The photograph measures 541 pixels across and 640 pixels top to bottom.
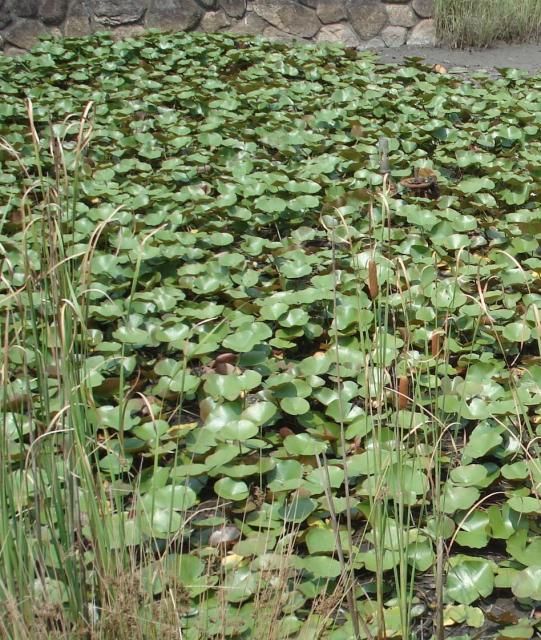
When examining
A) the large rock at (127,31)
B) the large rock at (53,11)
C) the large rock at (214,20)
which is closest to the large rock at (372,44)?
the large rock at (214,20)

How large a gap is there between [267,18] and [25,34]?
1.66 m

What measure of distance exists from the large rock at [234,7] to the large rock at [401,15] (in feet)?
3.34

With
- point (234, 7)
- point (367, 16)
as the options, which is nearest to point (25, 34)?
point (234, 7)

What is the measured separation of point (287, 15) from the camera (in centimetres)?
652

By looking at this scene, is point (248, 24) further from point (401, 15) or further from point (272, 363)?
point (272, 363)

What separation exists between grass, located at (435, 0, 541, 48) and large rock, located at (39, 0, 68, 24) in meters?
2.56

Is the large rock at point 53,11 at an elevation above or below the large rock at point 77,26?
above

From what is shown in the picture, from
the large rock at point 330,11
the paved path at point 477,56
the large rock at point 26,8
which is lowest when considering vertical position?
the paved path at point 477,56

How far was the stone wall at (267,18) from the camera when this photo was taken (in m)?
6.38

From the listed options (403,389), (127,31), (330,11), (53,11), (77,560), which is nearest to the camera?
(77,560)

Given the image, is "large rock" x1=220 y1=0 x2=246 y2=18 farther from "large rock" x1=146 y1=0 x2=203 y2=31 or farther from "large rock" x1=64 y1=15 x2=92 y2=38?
"large rock" x1=64 y1=15 x2=92 y2=38

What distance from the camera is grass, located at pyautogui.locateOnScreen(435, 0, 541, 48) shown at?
6.36 metres

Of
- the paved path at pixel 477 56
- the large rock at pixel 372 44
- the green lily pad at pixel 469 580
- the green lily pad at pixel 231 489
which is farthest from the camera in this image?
the large rock at pixel 372 44

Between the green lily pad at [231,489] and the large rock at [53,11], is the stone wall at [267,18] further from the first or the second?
the green lily pad at [231,489]
